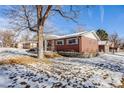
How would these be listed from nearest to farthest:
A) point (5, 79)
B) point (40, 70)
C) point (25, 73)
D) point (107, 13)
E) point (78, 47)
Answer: point (5, 79)
point (25, 73)
point (40, 70)
point (107, 13)
point (78, 47)

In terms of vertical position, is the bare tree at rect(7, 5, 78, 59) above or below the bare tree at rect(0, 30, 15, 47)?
above

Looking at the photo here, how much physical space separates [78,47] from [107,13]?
328 cm

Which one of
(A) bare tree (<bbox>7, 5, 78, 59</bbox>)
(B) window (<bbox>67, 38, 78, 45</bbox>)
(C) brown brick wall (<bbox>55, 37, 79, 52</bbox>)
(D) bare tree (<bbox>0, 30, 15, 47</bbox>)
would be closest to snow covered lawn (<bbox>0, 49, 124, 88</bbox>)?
(D) bare tree (<bbox>0, 30, 15, 47</bbox>)

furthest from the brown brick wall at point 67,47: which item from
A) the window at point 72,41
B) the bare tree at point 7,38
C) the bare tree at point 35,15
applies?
the bare tree at point 7,38

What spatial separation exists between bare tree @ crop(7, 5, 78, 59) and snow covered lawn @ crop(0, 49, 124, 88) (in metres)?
0.85

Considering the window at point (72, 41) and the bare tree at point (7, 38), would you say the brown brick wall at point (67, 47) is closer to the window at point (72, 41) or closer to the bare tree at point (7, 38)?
the window at point (72, 41)

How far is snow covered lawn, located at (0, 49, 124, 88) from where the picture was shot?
311 cm

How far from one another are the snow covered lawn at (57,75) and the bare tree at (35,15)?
2.79ft

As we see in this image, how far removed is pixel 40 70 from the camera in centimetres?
365

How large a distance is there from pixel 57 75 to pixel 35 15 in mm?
1978

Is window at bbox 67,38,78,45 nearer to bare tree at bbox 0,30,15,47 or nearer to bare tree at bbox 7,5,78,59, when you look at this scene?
bare tree at bbox 7,5,78,59
